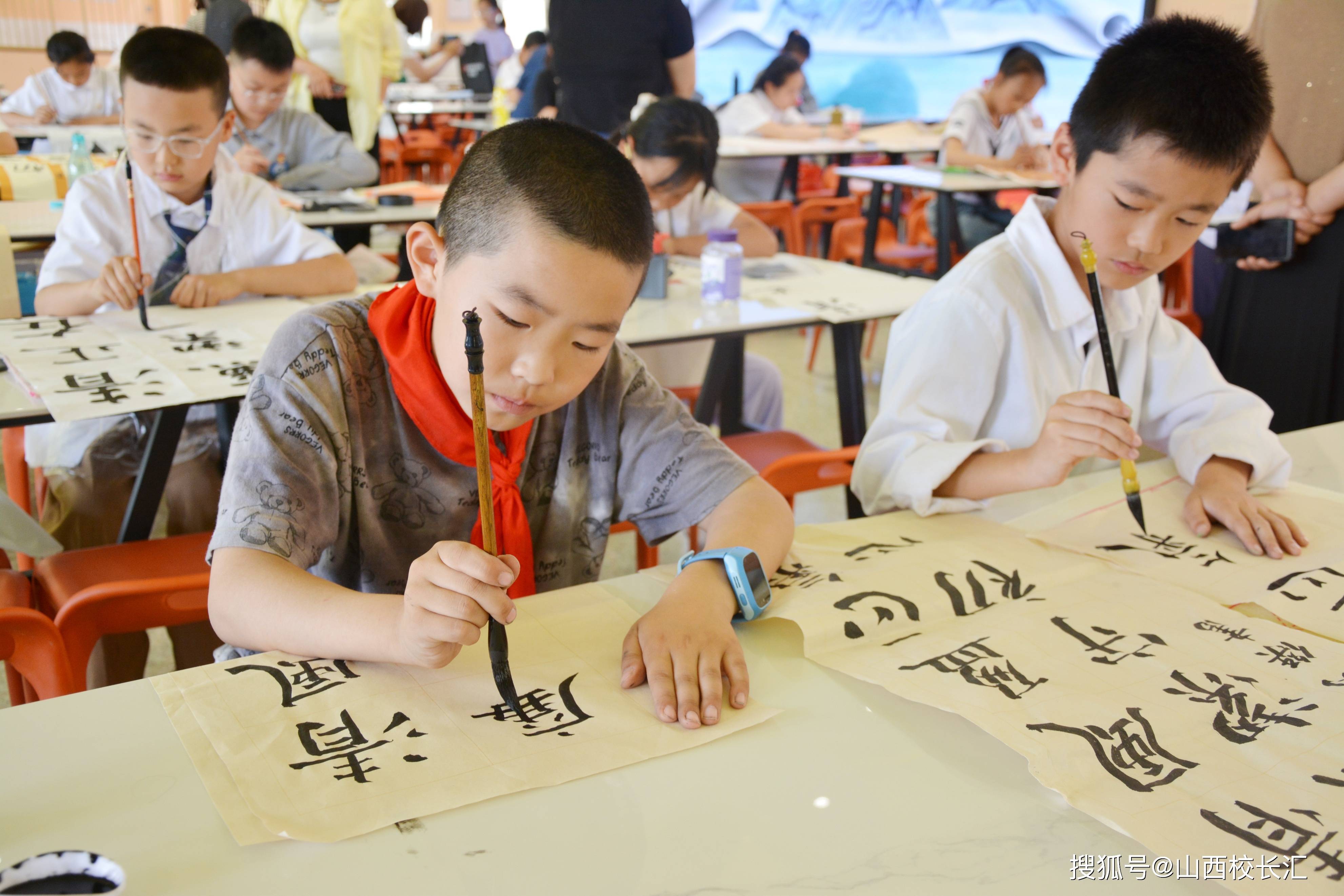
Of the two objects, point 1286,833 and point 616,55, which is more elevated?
point 616,55

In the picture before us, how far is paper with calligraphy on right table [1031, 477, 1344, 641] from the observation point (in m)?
0.93

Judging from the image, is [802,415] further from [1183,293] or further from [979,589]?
[979,589]

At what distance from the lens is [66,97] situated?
17.1 ft

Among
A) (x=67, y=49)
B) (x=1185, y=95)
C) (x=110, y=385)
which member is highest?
(x=67, y=49)

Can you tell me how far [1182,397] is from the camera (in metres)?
1.39

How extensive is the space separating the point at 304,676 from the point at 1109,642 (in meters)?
0.61

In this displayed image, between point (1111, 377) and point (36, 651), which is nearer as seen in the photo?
point (36, 651)

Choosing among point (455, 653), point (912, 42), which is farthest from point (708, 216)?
point (912, 42)

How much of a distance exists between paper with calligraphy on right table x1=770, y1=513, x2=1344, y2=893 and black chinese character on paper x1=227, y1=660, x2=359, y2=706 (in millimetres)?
346

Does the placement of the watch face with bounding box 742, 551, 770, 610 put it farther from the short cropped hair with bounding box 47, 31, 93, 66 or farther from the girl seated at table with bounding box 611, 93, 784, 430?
the short cropped hair with bounding box 47, 31, 93, 66

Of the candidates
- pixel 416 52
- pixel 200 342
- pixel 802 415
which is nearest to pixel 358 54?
pixel 802 415

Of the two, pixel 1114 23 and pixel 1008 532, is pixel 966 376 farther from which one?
pixel 1114 23

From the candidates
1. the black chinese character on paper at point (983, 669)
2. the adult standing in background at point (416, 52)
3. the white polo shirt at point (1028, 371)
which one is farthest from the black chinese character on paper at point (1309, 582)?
the adult standing in background at point (416, 52)

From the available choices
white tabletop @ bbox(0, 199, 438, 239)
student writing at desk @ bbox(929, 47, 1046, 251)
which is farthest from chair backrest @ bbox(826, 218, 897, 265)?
white tabletop @ bbox(0, 199, 438, 239)
